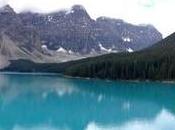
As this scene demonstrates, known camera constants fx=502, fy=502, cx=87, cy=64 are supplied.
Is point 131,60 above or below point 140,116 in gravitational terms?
above

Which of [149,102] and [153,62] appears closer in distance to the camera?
[149,102]

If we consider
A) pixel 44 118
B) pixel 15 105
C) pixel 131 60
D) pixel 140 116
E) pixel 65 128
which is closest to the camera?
pixel 65 128

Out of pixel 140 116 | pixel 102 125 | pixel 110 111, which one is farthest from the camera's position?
pixel 110 111

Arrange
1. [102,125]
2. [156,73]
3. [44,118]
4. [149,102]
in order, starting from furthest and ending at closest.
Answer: [156,73] < [149,102] < [44,118] < [102,125]

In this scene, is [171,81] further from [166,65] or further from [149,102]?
[149,102]

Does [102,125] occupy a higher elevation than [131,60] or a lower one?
lower

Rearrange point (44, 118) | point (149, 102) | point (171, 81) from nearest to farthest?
point (44, 118) → point (149, 102) → point (171, 81)

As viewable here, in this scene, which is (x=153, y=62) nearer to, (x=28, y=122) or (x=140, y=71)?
(x=140, y=71)

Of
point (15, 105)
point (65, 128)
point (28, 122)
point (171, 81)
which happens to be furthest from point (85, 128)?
point (171, 81)

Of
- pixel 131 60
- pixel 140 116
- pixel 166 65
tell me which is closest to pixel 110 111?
pixel 140 116

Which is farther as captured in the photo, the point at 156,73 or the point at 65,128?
the point at 156,73
